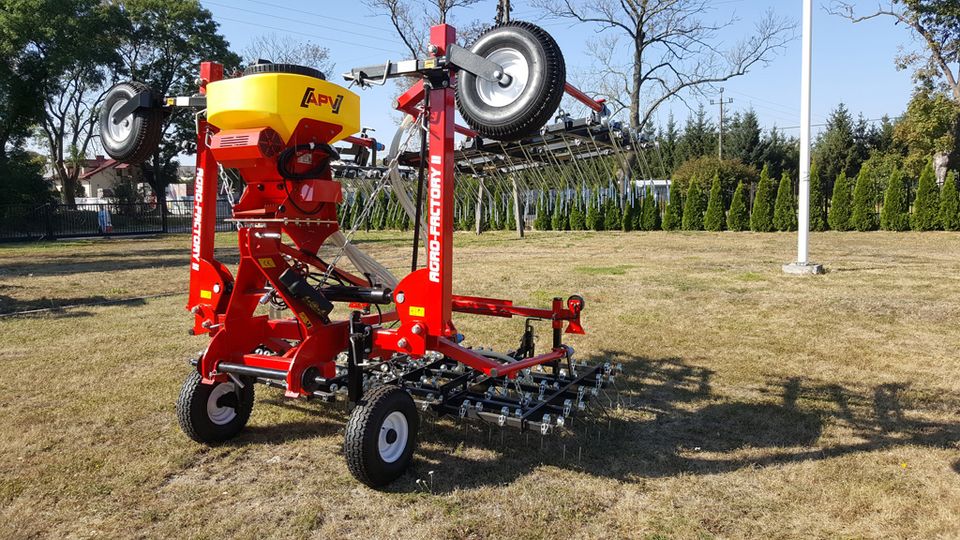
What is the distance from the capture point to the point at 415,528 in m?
3.21

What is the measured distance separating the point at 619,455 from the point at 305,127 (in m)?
2.81

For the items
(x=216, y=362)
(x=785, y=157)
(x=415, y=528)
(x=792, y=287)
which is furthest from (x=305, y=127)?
(x=785, y=157)

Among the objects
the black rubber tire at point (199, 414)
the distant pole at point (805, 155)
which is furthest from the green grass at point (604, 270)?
the black rubber tire at point (199, 414)

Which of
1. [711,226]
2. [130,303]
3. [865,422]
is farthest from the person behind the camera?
[711,226]

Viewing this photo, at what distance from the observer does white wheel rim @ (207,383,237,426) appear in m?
4.28

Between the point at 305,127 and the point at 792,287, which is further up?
the point at 305,127

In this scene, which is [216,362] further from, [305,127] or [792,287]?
[792,287]

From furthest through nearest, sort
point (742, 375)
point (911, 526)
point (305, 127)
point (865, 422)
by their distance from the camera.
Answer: point (742, 375)
point (865, 422)
point (305, 127)
point (911, 526)

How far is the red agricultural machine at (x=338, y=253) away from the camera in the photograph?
12.4ft

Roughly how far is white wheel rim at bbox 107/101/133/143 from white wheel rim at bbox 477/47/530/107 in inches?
110

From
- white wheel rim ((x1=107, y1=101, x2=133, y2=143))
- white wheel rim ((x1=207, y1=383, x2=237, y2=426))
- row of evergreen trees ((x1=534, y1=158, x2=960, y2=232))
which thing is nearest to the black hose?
white wheel rim ((x1=207, y1=383, x2=237, y2=426))

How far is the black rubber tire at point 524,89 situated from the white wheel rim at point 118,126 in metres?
2.64

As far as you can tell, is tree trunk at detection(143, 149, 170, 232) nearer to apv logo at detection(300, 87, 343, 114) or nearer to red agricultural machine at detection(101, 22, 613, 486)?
red agricultural machine at detection(101, 22, 613, 486)

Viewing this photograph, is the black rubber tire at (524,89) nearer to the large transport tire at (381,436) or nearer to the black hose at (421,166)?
the black hose at (421,166)
